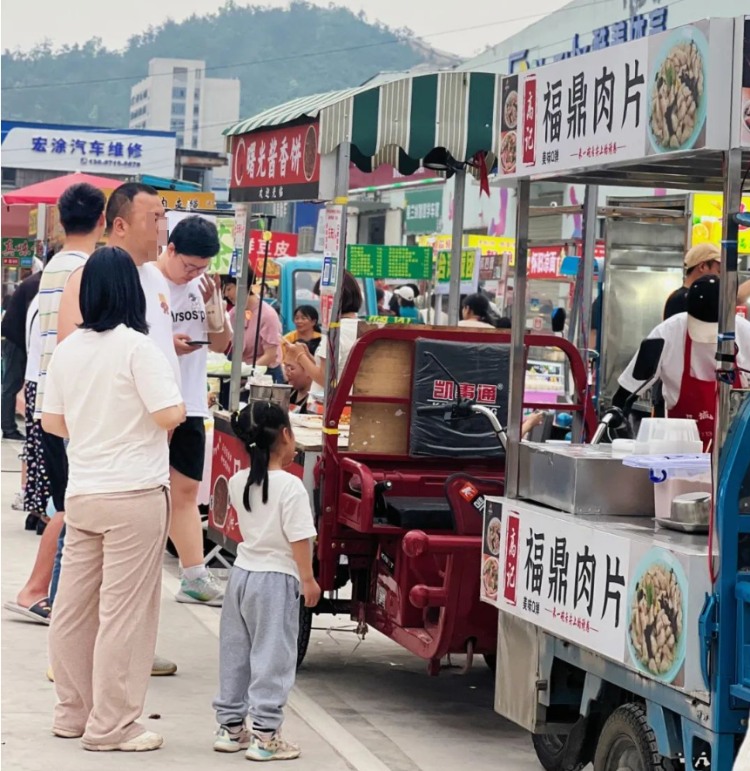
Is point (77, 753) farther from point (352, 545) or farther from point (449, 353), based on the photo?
point (449, 353)

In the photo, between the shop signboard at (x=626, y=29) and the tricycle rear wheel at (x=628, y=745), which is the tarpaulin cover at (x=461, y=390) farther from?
the shop signboard at (x=626, y=29)

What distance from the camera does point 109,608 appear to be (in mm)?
5797

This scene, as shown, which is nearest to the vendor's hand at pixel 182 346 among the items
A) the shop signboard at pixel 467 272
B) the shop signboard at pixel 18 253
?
the shop signboard at pixel 467 272

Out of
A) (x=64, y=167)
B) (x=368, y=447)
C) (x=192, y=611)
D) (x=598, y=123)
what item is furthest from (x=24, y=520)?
(x=64, y=167)

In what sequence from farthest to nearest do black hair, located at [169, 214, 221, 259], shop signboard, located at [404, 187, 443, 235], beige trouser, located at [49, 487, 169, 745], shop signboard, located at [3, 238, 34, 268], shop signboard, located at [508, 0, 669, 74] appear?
shop signboard, located at [404, 187, 443, 235] → shop signboard, located at [3, 238, 34, 268] → shop signboard, located at [508, 0, 669, 74] → black hair, located at [169, 214, 221, 259] → beige trouser, located at [49, 487, 169, 745]

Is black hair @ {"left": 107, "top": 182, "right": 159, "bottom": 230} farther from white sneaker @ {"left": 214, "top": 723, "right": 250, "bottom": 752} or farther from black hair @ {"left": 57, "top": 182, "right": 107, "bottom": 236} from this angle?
white sneaker @ {"left": 214, "top": 723, "right": 250, "bottom": 752}

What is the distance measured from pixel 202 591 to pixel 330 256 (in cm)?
225

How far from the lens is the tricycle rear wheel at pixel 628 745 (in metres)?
4.75

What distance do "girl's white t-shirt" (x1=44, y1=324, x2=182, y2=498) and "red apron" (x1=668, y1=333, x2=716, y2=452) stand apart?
2369 mm

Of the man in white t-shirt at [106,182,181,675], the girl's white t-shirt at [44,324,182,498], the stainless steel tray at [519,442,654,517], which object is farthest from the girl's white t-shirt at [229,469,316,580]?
the man in white t-shirt at [106,182,181,675]

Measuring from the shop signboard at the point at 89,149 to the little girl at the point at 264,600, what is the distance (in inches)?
2044

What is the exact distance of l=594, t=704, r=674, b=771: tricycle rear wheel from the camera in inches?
187

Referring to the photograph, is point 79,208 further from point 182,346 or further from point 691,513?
point 691,513

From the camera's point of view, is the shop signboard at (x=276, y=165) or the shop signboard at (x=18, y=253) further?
the shop signboard at (x=18, y=253)
